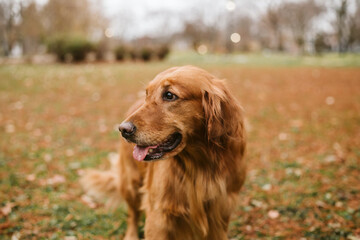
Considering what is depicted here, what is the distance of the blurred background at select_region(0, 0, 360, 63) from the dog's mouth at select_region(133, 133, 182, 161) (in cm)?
1905

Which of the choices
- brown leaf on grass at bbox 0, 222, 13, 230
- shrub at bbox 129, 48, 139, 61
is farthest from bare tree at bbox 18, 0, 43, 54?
brown leaf on grass at bbox 0, 222, 13, 230

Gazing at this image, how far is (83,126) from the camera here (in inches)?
274

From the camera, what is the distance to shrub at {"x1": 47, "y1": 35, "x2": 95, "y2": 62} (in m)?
19.6

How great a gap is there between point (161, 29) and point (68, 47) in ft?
119

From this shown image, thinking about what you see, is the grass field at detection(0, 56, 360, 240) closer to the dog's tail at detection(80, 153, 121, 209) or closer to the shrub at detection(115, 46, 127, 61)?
the dog's tail at detection(80, 153, 121, 209)

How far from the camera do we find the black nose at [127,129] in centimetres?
205

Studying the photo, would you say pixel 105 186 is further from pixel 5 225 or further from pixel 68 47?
pixel 68 47

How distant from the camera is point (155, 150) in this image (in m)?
2.18

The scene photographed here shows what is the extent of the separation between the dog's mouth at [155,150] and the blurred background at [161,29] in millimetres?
19052

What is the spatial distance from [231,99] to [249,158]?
3131 mm

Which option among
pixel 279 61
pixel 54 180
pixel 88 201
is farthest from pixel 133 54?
pixel 88 201

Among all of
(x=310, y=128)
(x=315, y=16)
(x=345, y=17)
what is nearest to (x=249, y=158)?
(x=310, y=128)

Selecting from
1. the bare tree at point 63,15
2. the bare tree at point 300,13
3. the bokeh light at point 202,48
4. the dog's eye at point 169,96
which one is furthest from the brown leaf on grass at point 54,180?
the bare tree at point 300,13

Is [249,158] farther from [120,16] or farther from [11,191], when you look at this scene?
[120,16]
